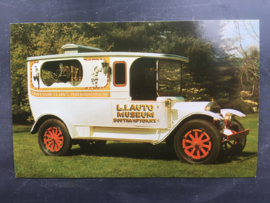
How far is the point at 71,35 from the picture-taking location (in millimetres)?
4660

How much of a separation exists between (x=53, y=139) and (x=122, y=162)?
1212 millimetres

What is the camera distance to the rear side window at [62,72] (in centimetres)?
456

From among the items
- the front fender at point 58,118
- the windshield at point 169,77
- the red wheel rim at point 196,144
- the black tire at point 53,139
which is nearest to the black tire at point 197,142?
the red wheel rim at point 196,144

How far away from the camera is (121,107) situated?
14.6 feet

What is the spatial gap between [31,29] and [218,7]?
303cm

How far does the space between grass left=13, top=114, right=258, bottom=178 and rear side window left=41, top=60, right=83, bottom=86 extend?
899 mm

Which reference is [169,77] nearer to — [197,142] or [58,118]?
[197,142]

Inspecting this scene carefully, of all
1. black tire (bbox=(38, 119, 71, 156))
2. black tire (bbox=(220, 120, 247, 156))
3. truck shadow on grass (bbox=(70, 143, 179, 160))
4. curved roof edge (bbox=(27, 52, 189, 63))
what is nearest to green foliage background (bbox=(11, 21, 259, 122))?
curved roof edge (bbox=(27, 52, 189, 63))

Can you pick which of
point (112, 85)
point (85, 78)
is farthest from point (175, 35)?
point (85, 78)

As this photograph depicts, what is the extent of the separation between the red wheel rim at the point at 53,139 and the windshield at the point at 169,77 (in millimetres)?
1800

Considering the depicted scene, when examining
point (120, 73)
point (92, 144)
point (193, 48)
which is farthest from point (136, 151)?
point (193, 48)

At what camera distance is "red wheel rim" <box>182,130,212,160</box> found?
4211 mm

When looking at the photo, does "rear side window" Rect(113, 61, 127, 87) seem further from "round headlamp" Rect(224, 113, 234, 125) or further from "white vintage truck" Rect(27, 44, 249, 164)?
"round headlamp" Rect(224, 113, 234, 125)

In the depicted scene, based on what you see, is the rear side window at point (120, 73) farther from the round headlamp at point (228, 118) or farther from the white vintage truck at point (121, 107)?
the round headlamp at point (228, 118)
